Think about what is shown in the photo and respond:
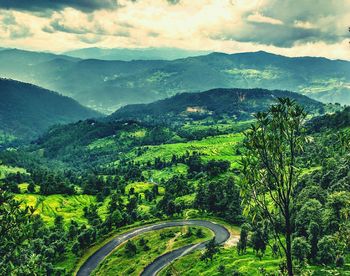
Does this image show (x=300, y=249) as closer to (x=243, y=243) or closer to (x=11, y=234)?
(x=243, y=243)

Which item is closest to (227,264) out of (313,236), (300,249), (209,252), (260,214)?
(209,252)

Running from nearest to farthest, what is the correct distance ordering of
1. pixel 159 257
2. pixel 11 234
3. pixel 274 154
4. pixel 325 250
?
1. pixel 11 234
2. pixel 274 154
3. pixel 325 250
4. pixel 159 257

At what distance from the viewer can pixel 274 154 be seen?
3253cm

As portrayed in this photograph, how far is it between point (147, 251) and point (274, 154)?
86.3 metres

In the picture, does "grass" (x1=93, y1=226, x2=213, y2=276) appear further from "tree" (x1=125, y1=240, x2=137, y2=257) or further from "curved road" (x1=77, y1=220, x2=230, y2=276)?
"curved road" (x1=77, y1=220, x2=230, y2=276)

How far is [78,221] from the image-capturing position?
584ft

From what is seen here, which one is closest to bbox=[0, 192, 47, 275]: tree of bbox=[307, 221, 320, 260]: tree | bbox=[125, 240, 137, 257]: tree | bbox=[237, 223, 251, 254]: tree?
bbox=[307, 221, 320, 260]: tree

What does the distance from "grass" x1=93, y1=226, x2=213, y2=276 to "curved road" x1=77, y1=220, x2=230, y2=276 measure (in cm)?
221

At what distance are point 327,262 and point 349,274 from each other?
479 inches

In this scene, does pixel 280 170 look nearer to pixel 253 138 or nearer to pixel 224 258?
pixel 253 138

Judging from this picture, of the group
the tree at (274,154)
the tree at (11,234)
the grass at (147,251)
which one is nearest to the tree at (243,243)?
the grass at (147,251)

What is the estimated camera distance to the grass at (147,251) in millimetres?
100875

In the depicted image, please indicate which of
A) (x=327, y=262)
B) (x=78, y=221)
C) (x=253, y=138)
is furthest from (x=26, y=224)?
(x=78, y=221)

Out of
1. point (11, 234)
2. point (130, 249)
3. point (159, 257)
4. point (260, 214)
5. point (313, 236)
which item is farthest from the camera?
point (130, 249)
